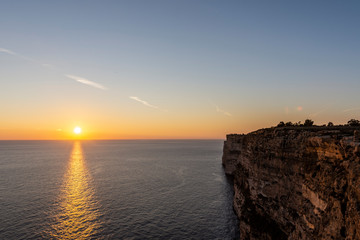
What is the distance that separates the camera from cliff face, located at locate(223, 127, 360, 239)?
13484mm

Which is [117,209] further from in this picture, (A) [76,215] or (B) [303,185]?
(B) [303,185]

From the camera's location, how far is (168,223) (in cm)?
4172

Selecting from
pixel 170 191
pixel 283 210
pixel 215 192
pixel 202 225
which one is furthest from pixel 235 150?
pixel 283 210

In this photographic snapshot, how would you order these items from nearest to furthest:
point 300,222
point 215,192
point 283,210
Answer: point 300,222, point 283,210, point 215,192

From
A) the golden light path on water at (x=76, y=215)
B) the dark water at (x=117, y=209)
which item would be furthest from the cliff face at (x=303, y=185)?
the golden light path on water at (x=76, y=215)

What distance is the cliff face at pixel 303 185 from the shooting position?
13.5 meters

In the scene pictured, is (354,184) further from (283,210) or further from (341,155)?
(283,210)

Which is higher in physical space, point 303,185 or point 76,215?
point 303,185

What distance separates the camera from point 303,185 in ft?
67.1

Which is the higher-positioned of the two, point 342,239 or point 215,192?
point 342,239

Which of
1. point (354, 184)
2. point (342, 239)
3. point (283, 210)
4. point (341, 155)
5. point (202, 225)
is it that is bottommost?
point (202, 225)

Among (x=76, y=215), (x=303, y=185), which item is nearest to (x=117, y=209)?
(x=76, y=215)

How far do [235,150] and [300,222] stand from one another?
67.8 meters

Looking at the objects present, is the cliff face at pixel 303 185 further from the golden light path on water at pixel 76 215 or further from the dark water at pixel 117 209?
the golden light path on water at pixel 76 215
